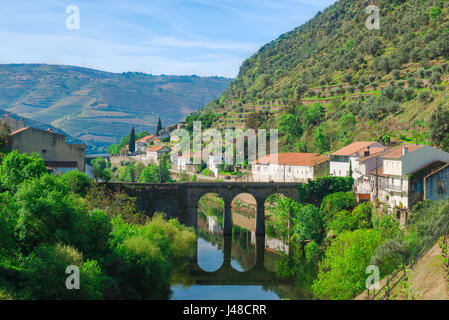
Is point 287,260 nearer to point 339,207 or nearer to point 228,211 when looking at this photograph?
point 339,207

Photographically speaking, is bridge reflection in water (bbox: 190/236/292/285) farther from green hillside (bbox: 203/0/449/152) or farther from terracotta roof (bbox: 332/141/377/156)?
green hillside (bbox: 203/0/449/152)

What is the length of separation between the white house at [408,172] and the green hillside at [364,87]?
13219mm

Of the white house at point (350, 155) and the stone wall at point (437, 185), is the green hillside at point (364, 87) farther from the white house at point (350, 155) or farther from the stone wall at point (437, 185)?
the stone wall at point (437, 185)

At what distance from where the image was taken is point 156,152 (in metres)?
106


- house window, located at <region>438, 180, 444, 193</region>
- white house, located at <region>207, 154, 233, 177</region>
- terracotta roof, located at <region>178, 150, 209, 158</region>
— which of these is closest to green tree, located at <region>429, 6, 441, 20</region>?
white house, located at <region>207, 154, 233, 177</region>

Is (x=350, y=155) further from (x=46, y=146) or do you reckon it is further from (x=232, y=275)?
(x=46, y=146)

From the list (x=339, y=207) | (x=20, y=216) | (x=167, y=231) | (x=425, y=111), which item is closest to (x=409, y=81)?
(x=425, y=111)

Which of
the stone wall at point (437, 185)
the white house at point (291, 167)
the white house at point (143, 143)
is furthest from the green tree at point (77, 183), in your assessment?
the white house at point (143, 143)

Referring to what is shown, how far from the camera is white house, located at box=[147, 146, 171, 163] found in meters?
104

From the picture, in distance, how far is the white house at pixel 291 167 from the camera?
5935cm

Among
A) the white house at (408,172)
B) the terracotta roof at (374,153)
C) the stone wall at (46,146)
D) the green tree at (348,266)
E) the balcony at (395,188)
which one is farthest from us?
the stone wall at (46,146)

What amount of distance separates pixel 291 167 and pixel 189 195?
1675cm

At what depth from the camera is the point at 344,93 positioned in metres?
85.5

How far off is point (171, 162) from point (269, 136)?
2044 centimetres
